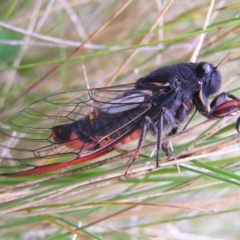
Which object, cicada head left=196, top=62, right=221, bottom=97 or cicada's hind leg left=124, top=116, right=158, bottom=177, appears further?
cicada head left=196, top=62, right=221, bottom=97

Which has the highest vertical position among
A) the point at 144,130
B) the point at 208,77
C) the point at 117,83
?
the point at 117,83

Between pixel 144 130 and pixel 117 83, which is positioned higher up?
pixel 117 83

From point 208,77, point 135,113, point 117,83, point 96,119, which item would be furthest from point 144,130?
point 117,83

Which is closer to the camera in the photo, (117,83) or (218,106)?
(218,106)

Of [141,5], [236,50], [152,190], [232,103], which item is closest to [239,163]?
[232,103]

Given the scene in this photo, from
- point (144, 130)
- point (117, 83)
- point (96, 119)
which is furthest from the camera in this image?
point (117, 83)

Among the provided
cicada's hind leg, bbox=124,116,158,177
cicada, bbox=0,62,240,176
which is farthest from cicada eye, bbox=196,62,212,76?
cicada's hind leg, bbox=124,116,158,177

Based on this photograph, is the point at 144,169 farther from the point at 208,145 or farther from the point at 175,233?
the point at 175,233

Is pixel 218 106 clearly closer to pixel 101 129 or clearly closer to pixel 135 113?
pixel 135 113

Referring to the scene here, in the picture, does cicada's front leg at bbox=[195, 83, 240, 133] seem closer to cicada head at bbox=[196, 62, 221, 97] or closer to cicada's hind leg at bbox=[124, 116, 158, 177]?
cicada head at bbox=[196, 62, 221, 97]
